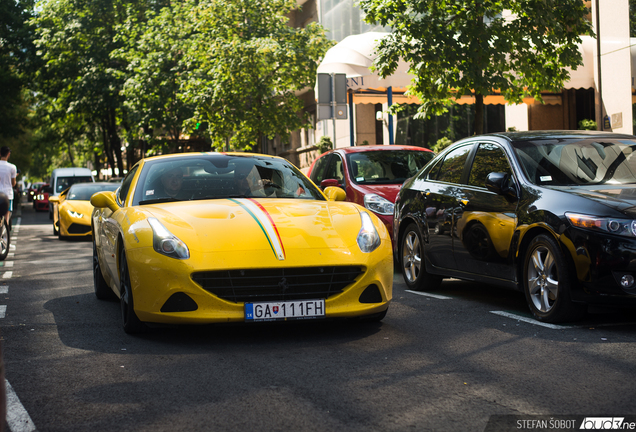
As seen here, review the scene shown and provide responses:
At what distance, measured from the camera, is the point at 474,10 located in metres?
13.0

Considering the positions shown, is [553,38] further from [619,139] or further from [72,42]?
[72,42]

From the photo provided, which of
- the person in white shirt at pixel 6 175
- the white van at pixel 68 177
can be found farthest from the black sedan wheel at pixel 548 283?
the white van at pixel 68 177

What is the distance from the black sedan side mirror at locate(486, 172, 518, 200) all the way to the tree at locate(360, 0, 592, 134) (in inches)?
264

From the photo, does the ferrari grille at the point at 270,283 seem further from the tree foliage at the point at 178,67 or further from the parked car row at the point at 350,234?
the tree foliage at the point at 178,67

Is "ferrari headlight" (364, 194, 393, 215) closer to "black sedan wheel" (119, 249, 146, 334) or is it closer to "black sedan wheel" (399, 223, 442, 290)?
"black sedan wheel" (399, 223, 442, 290)

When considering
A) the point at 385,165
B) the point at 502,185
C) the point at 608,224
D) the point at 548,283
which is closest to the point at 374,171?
the point at 385,165

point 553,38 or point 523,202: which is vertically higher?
point 553,38

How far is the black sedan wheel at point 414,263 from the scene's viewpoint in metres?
8.05

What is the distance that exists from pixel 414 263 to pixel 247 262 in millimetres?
3374

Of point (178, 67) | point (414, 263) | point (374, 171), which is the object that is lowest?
point (414, 263)

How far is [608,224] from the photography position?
18.0 feet

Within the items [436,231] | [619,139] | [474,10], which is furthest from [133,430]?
[474,10]

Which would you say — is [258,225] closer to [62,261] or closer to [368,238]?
[368,238]

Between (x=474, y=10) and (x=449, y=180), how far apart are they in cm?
633
